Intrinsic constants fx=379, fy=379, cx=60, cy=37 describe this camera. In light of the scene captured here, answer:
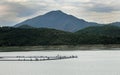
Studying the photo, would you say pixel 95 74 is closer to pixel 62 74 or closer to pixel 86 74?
pixel 86 74

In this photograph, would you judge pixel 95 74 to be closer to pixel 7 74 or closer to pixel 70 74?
pixel 70 74

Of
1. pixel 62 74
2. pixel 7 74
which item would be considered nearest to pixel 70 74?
pixel 62 74

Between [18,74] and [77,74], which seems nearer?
[77,74]

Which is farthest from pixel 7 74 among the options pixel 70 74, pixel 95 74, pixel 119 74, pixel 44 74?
pixel 119 74

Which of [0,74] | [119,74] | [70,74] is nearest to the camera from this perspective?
[119,74]

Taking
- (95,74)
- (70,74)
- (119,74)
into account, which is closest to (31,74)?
(70,74)

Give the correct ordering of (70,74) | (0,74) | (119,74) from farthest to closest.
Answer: (0,74) < (70,74) < (119,74)

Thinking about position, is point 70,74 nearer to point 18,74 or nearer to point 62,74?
point 62,74

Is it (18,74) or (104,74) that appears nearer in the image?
(104,74)
